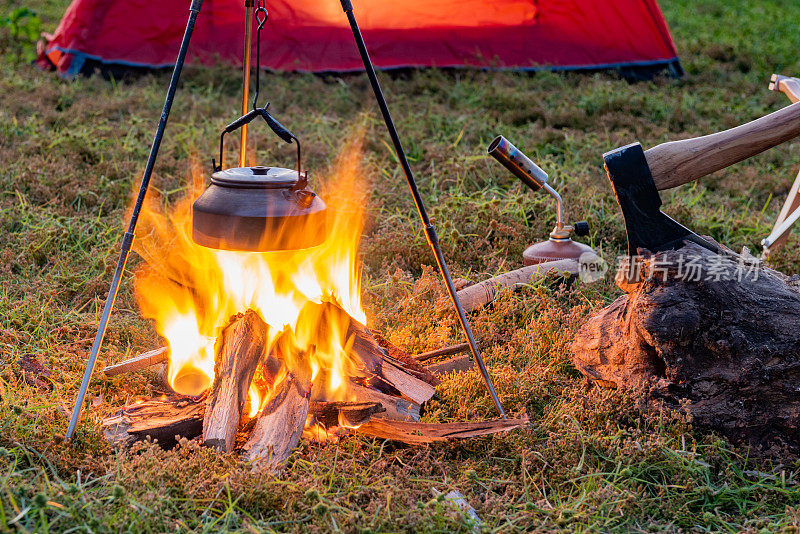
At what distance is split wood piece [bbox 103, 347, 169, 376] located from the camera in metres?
3.29

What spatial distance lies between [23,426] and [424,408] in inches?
61.7

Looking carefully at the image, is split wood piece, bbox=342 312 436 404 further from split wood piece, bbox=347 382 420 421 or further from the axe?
the axe

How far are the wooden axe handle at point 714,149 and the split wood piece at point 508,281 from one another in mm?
1366

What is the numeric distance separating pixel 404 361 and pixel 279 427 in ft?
2.37

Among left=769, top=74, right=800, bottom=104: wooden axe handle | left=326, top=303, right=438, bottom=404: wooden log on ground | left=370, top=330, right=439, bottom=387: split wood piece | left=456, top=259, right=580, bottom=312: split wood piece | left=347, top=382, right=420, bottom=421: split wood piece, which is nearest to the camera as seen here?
left=347, top=382, right=420, bottom=421: split wood piece

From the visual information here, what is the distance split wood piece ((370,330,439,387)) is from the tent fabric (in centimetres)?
528

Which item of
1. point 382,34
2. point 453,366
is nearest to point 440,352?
point 453,366

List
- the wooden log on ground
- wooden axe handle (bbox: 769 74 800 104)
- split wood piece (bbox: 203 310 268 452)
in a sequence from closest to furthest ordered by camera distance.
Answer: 1. split wood piece (bbox: 203 310 268 452)
2. the wooden log on ground
3. wooden axe handle (bbox: 769 74 800 104)

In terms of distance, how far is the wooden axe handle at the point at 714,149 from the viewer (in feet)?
9.25

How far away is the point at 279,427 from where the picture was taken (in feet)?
9.36

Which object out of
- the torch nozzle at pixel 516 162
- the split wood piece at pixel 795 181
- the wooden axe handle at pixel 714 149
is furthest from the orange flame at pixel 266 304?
the split wood piece at pixel 795 181

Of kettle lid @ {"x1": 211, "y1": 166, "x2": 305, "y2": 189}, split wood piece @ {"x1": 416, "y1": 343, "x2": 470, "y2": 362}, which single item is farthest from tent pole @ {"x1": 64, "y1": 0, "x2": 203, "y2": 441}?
split wood piece @ {"x1": 416, "y1": 343, "x2": 470, "y2": 362}

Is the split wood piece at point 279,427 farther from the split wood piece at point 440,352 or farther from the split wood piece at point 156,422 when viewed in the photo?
the split wood piece at point 440,352

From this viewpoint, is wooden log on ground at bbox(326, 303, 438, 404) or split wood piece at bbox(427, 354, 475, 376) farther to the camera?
split wood piece at bbox(427, 354, 475, 376)
